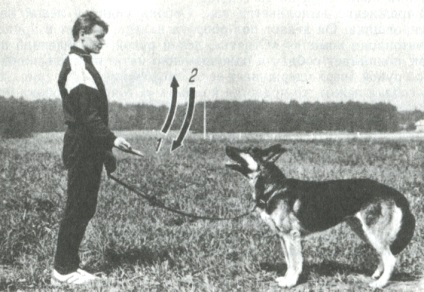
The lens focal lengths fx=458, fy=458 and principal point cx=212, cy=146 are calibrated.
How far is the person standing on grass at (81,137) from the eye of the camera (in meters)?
3.70

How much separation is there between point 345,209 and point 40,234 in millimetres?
3132

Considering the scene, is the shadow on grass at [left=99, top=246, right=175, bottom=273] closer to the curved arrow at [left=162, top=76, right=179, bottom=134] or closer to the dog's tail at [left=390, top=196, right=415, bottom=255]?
the curved arrow at [left=162, top=76, right=179, bottom=134]

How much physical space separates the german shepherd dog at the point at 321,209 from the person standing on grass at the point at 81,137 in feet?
3.82

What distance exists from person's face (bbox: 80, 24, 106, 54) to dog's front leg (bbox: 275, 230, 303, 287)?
2.24m

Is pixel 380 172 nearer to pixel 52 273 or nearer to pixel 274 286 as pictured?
pixel 274 286

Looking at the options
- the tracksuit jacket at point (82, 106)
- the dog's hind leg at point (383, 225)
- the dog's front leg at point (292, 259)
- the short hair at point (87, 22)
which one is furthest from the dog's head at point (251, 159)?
the short hair at point (87, 22)

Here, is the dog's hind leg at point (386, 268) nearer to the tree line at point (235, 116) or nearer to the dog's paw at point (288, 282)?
the dog's paw at point (288, 282)

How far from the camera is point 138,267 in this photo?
4.19m

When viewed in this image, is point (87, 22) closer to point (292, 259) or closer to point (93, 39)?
point (93, 39)

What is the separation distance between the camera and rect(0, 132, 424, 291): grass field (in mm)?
3933

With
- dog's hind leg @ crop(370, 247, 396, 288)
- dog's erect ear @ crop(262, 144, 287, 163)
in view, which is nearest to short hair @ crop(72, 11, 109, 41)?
dog's erect ear @ crop(262, 144, 287, 163)

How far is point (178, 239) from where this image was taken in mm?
4855

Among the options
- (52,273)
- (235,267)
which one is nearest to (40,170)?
(52,273)

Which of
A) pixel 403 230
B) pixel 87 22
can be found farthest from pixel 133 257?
pixel 403 230
